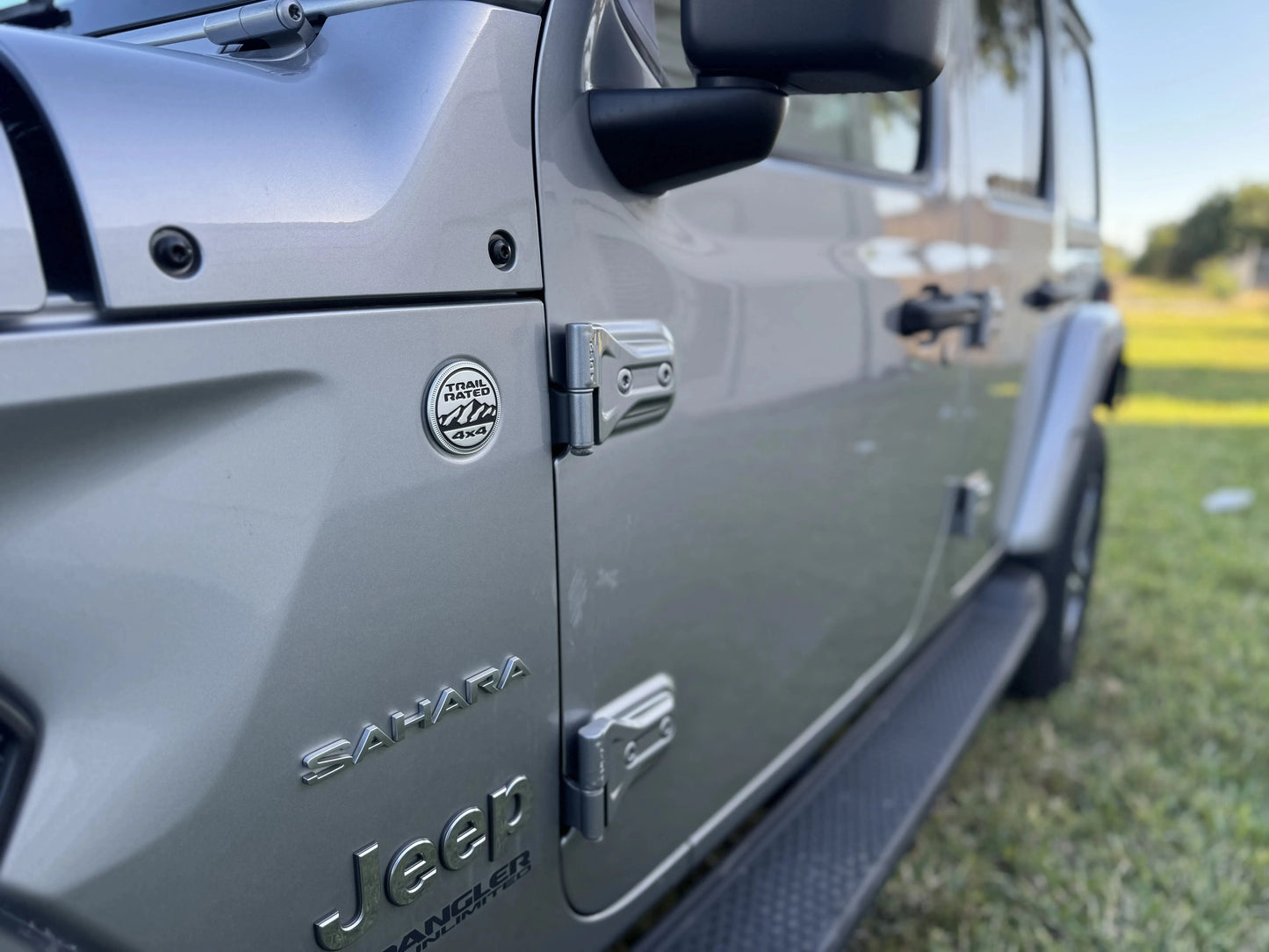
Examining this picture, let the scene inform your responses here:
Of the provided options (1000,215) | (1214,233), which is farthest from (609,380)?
(1214,233)

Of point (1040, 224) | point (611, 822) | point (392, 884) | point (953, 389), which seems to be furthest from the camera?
point (1040, 224)

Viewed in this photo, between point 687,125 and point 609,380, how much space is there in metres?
0.28

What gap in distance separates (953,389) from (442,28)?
152cm

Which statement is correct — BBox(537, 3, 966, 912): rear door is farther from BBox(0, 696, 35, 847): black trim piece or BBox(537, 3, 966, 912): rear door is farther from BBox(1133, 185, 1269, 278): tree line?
BBox(1133, 185, 1269, 278): tree line

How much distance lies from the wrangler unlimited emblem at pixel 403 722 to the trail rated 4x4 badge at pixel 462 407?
239mm

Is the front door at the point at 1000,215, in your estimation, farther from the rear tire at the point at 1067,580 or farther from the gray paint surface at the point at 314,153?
the gray paint surface at the point at 314,153

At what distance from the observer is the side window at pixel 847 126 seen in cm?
123

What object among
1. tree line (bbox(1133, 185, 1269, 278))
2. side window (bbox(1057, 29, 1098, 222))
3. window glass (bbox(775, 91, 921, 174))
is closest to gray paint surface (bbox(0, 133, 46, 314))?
window glass (bbox(775, 91, 921, 174))

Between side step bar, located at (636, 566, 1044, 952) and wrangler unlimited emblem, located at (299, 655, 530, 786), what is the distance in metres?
0.67

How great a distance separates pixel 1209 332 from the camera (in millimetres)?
18609

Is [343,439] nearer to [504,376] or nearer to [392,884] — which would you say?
[504,376]

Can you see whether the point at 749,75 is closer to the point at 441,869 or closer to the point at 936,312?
the point at 441,869

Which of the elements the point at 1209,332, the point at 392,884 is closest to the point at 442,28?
the point at 392,884

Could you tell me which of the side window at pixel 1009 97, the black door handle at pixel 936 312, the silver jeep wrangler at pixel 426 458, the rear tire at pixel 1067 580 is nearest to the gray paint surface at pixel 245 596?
the silver jeep wrangler at pixel 426 458
